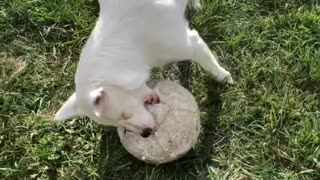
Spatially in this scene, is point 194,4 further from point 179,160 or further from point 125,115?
point 125,115

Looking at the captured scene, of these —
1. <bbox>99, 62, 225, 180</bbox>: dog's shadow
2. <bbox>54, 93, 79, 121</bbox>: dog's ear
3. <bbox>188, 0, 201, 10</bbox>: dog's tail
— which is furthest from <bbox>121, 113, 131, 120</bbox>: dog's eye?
<bbox>188, 0, 201, 10</bbox>: dog's tail

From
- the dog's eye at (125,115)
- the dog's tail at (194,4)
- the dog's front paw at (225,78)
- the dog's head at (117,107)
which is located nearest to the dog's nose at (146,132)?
the dog's head at (117,107)

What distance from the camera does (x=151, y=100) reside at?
3.41m

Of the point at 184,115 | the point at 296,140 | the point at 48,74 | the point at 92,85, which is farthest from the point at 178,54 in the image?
the point at 48,74

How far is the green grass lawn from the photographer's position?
380 cm

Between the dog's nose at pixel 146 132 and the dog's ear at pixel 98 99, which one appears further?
the dog's nose at pixel 146 132

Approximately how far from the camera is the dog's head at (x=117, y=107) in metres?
3.25

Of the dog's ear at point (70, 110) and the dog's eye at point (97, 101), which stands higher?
the dog's eye at point (97, 101)

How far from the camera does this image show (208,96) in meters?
4.05

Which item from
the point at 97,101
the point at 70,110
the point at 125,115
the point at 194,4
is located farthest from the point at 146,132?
the point at 194,4

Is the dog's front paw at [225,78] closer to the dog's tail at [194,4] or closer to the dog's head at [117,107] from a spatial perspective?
the dog's tail at [194,4]

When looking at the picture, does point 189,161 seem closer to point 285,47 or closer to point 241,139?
point 241,139

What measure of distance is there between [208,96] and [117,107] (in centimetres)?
94

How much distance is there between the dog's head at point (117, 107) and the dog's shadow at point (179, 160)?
1.68 ft
